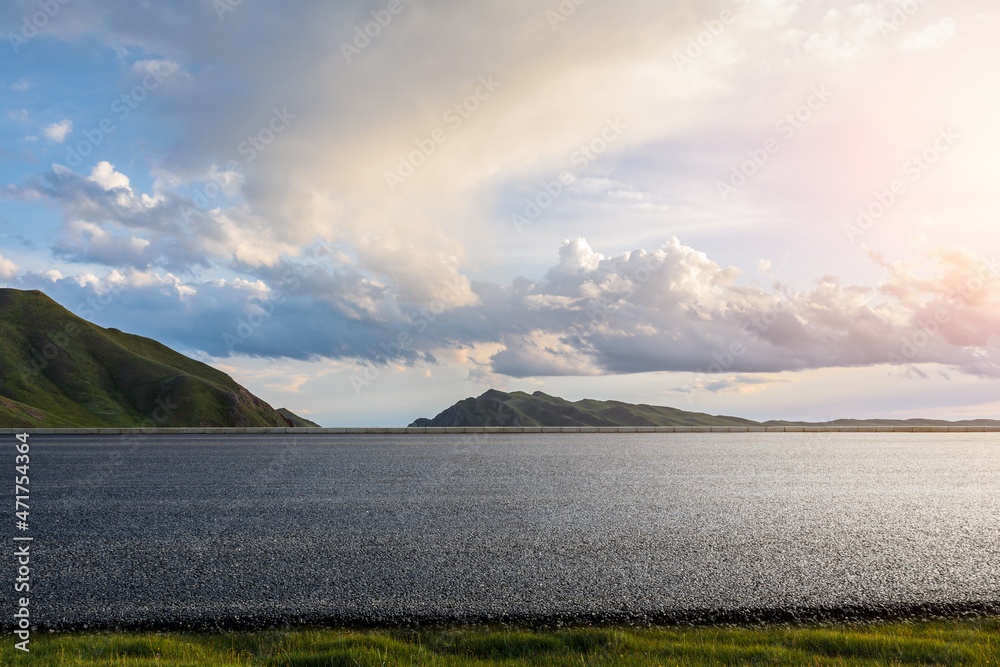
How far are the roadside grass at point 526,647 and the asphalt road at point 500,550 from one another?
534 millimetres

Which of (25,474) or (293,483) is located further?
(25,474)

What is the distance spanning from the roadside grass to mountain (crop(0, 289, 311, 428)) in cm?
14276

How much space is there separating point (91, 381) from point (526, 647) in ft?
579

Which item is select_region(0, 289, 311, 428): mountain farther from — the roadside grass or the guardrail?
the roadside grass

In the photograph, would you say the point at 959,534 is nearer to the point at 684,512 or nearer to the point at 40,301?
the point at 684,512

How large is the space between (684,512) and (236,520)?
36.9 ft

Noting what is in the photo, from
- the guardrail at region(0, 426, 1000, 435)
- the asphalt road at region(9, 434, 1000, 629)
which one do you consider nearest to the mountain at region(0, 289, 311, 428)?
the guardrail at region(0, 426, 1000, 435)

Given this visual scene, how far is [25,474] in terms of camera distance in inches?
953

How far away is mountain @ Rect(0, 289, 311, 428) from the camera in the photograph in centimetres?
13662

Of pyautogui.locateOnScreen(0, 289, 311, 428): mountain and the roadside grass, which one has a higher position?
pyautogui.locateOnScreen(0, 289, 311, 428): mountain

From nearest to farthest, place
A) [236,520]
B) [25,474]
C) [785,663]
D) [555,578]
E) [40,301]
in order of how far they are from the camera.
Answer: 1. [785,663]
2. [555,578]
3. [236,520]
4. [25,474]
5. [40,301]

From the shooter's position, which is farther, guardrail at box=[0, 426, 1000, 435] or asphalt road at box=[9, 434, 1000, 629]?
guardrail at box=[0, 426, 1000, 435]

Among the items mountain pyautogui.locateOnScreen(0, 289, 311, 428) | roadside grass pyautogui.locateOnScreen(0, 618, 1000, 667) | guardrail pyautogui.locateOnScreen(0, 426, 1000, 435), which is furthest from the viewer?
mountain pyautogui.locateOnScreen(0, 289, 311, 428)

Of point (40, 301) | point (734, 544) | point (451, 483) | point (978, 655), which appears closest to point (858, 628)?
point (978, 655)
